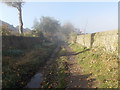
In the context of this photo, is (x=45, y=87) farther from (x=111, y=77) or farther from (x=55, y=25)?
(x=55, y=25)

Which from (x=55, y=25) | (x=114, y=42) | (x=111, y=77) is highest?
(x=55, y=25)

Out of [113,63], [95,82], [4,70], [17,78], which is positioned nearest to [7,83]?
[17,78]

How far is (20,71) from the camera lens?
10547mm

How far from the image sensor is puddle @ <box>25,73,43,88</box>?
9127 mm

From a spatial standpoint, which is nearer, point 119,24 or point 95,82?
point 95,82

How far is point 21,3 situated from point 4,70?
2214 centimetres

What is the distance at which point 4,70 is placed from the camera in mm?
10195

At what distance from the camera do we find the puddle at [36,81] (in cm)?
913

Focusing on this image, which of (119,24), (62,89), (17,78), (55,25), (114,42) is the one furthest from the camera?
(55,25)

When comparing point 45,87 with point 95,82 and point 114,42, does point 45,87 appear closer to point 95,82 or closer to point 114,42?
point 95,82

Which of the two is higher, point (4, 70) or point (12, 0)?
point (12, 0)

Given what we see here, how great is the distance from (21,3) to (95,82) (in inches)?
1007

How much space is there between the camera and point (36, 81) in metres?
9.95

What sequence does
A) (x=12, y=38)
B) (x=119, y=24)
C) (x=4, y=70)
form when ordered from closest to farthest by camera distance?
1. (x=4, y=70)
2. (x=119, y=24)
3. (x=12, y=38)
